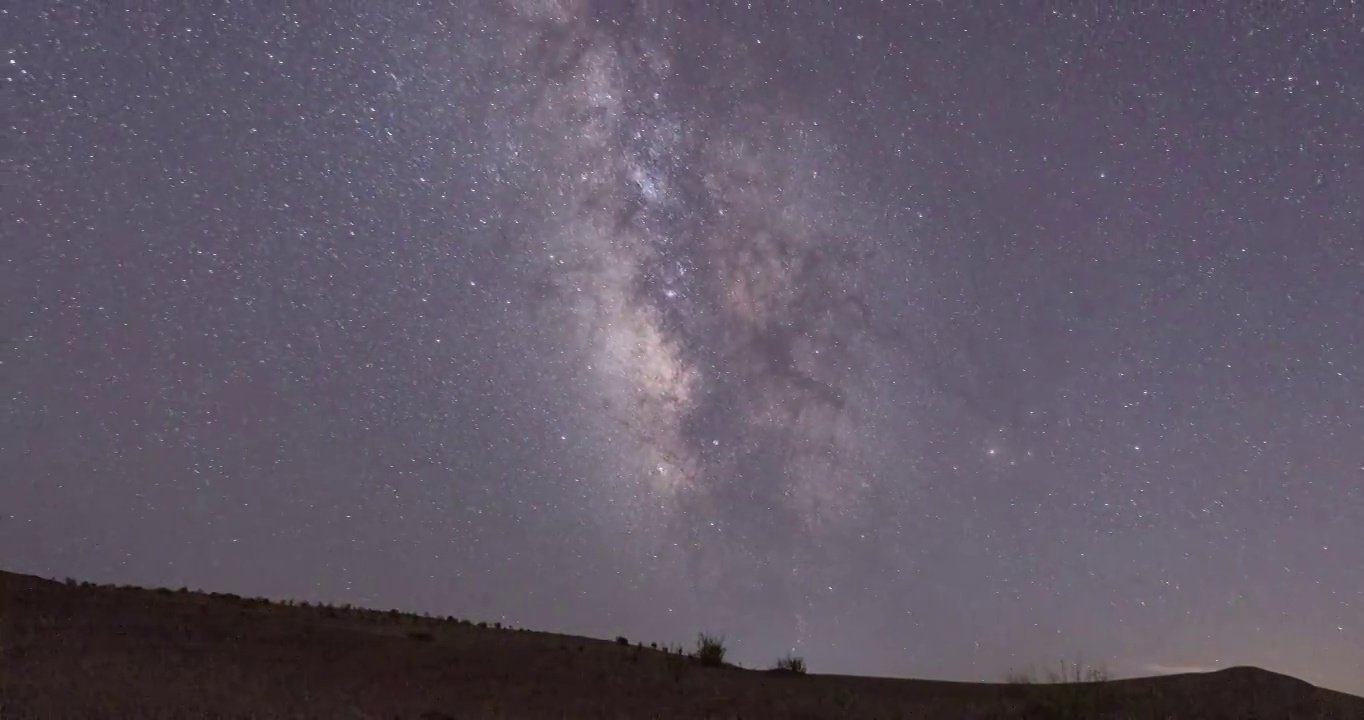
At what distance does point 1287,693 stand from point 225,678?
19960 millimetres

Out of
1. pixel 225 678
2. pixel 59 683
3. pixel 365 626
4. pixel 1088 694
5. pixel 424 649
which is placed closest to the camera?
pixel 59 683

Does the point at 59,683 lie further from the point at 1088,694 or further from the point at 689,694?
the point at 1088,694

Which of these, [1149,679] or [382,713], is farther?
[1149,679]

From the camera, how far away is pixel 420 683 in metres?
19.8

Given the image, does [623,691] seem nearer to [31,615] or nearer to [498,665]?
[498,665]

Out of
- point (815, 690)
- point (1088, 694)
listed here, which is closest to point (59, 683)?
point (815, 690)

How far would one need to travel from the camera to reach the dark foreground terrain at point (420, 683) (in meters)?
16.5

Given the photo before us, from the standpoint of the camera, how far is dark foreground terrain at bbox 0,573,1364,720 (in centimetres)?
1650

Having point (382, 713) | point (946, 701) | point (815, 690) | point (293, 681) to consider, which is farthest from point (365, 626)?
point (946, 701)

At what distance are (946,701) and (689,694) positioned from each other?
519 centimetres

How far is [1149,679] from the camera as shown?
73.8 ft

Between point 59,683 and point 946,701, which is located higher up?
point 946,701

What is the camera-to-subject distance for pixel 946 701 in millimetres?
20266

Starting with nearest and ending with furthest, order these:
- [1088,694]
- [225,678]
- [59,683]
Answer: [59,683] → [225,678] → [1088,694]
